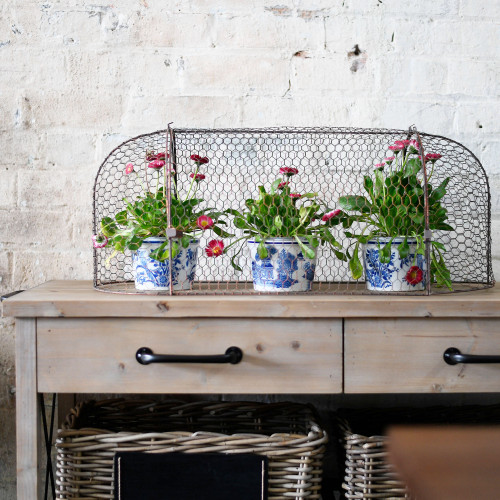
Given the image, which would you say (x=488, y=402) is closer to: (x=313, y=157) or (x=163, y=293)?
(x=313, y=157)

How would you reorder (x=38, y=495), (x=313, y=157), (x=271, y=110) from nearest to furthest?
(x=38, y=495), (x=313, y=157), (x=271, y=110)

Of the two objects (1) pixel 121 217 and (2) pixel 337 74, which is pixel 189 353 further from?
(2) pixel 337 74

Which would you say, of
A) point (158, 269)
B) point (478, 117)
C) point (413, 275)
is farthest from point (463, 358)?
point (478, 117)

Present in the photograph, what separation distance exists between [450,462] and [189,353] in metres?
0.72

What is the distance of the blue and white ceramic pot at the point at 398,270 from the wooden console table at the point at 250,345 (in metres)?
0.12

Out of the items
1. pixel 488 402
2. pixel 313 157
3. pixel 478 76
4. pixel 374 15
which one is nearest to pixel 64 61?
pixel 313 157

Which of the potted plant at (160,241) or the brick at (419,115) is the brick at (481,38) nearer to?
the brick at (419,115)

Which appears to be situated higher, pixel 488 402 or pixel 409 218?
pixel 409 218

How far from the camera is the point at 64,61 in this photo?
1.65 m

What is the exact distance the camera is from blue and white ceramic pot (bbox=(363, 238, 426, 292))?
4.14 feet

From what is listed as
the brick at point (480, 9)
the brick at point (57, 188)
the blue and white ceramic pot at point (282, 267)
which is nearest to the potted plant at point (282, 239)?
the blue and white ceramic pot at point (282, 267)

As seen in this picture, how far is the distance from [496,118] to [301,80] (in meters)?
0.56

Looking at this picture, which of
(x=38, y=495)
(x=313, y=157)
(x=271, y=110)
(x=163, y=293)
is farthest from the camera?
(x=271, y=110)

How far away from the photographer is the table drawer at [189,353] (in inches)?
44.6
